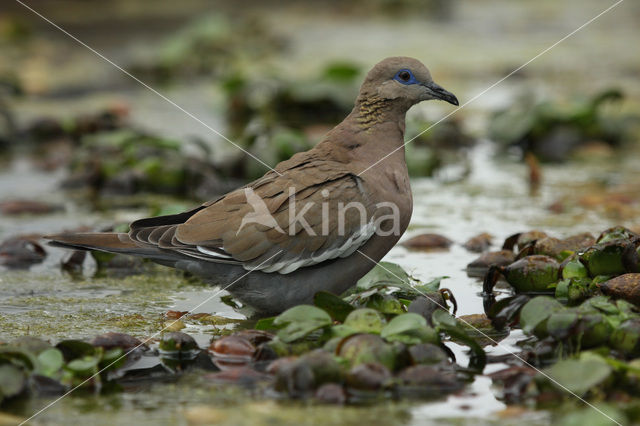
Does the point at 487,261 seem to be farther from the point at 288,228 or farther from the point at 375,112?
the point at 288,228

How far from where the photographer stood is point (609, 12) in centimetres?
1291

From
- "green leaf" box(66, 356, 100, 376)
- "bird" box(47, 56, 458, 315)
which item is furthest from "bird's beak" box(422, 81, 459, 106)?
"green leaf" box(66, 356, 100, 376)

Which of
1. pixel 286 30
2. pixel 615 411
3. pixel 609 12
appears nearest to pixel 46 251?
pixel 615 411

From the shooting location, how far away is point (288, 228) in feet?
13.0

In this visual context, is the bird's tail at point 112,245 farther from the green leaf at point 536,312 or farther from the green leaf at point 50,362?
the green leaf at point 536,312

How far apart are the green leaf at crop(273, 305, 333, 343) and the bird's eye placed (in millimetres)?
1453

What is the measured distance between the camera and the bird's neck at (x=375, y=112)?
437 centimetres

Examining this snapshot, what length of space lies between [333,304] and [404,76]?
4.45ft

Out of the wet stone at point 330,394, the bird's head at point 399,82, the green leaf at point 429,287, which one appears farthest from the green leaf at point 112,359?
the bird's head at point 399,82

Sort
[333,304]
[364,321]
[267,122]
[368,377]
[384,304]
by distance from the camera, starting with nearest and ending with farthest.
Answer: [368,377], [364,321], [333,304], [384,304], [267,122]

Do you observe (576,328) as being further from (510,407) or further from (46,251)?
(46,251)

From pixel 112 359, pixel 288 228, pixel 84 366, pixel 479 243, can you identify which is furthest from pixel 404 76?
pixel 84 366

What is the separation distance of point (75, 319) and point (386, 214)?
4.80ft

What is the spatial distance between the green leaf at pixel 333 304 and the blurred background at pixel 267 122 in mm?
708
